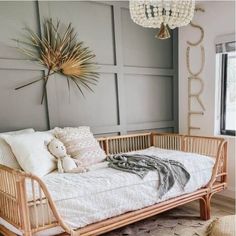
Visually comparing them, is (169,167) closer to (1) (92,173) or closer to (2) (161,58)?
(1) (92,173)

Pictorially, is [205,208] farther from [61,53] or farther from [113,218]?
[61,53]

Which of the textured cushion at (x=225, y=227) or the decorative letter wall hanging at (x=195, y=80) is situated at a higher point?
the decorative letter wall hanging at (x=195, y=80)

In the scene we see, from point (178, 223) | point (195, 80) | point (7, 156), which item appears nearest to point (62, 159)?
point (7, 156)

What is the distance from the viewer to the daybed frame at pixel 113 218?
4.80 ft

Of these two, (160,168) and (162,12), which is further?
(160,168)

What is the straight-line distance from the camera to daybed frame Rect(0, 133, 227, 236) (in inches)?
57.6

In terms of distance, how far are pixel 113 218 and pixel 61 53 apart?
1.63 m

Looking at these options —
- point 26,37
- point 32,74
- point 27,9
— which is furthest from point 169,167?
point 27,9

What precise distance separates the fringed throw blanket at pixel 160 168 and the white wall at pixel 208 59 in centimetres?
106

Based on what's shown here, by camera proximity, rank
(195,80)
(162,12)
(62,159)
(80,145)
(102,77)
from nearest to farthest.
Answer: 1. (162,12)
2. (62,159)
3. (80,145)
4. (102,77)
5. (195,80)

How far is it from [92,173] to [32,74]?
3.74 ft

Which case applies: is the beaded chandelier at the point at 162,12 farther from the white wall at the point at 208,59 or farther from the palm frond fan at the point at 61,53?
the white wall at the point at 208,59

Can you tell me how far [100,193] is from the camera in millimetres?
1777

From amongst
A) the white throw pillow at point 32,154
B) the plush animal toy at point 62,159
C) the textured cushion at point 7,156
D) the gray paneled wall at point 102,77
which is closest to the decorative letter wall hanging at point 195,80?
the gray paneled wall at point 102,77
